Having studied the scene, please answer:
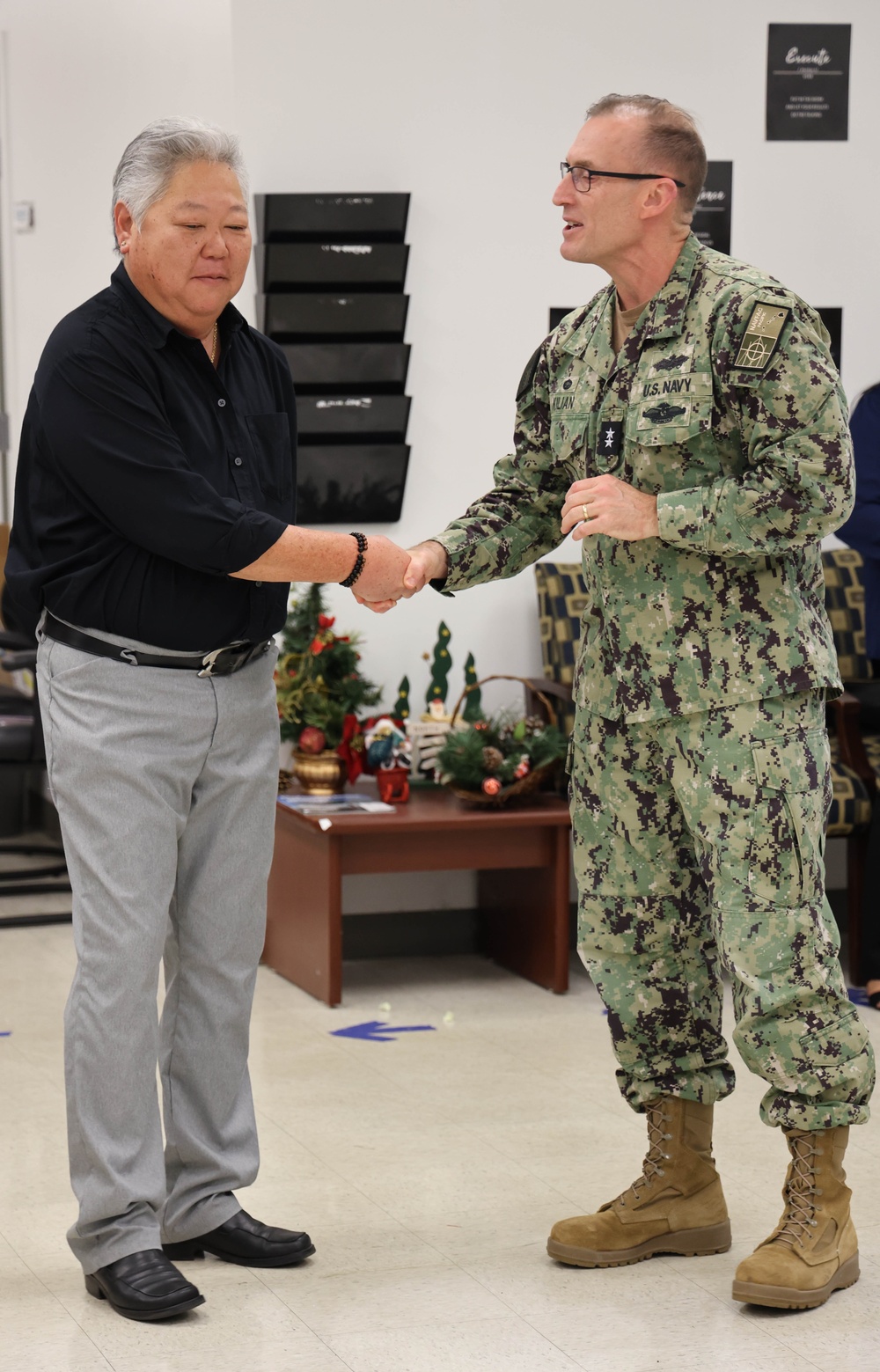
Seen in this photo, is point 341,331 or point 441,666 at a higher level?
point 341,331

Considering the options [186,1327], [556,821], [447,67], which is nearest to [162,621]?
[186,1327]

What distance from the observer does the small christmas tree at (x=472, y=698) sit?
15.3ft

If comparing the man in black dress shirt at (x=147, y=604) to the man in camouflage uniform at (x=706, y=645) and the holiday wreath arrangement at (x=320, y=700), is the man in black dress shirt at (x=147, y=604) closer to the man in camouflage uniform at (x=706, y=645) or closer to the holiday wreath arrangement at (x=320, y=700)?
the man in camouflage uniform at (x=706, y=645)

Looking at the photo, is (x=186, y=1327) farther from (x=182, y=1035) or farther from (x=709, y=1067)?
(x=709, y=1067)

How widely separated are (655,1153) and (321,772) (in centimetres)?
192

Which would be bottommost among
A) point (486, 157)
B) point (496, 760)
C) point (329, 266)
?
point (496, 760)

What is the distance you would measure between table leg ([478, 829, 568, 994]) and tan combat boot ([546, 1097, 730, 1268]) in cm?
162

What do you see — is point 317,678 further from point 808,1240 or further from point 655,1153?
point 808,1240

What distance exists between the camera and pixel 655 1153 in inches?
110

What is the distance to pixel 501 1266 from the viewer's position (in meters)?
2.76

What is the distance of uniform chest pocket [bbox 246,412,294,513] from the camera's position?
263 cm

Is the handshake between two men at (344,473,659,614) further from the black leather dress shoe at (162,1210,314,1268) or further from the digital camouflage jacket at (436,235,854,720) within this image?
the black leather dress shoe at (162,1210,314,1268)

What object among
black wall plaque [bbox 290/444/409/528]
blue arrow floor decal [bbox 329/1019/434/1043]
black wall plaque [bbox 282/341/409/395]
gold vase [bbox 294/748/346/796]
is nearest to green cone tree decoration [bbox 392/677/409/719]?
gold vase [bbox 294/748/346/796]

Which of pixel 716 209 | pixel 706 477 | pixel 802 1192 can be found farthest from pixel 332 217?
pixel 802 1192
